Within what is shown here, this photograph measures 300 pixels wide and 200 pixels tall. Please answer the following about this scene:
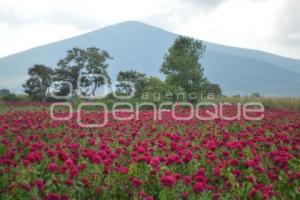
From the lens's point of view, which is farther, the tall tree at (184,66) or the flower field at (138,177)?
the tall tree at (184,66)

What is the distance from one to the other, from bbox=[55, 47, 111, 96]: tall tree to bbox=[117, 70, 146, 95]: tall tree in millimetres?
3602

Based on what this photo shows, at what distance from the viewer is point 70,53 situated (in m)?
51.0

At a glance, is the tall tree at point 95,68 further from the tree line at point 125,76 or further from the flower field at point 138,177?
the flower field at point 138,177

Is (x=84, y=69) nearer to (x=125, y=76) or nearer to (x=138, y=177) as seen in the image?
(x=125, y=76)

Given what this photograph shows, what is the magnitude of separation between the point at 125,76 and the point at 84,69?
6.97 metres

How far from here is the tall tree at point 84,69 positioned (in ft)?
156

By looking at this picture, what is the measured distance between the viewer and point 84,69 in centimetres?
4975

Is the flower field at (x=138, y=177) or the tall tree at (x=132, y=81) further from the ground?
the tall tree at (x=132, y=81)

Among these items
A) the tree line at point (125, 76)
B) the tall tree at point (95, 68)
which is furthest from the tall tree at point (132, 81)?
the tall tree at point (95, 68)

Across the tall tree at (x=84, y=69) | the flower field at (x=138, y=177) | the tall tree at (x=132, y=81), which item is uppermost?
the tall tree at (x=84, y=69)

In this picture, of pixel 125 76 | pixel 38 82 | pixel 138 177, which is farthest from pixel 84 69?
pixel 138 177

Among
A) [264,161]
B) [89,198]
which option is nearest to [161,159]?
[89,198]

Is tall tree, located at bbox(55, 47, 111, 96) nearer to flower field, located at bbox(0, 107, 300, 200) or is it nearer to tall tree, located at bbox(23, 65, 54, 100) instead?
tall tree, located at bbox(23, 65, 54, 100)

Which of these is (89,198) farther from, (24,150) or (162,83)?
(162,83)
